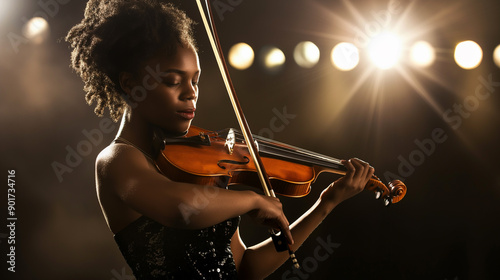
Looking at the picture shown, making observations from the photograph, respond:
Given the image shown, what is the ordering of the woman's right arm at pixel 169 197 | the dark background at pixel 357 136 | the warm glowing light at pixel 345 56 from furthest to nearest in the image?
the warm glowing light at pixel 345 56 < the dark background at pixel 357 136 < the woman's right arm at pixel 169 197

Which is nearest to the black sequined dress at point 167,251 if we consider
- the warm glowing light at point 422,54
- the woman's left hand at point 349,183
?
the woman's left hand at point 349,183

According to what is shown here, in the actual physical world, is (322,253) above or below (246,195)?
above

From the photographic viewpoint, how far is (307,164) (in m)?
1.40

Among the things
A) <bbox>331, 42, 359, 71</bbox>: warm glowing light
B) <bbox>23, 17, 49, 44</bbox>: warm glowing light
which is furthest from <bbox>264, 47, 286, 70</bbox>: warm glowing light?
<bbox>23, 17, 49, 44</bbox>: warm glowing light

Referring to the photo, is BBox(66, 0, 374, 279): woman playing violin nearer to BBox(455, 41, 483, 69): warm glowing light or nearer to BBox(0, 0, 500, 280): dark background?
BBox(0, 0, 500, 280): dark background

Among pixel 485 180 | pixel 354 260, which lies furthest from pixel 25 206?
pixel 485 180

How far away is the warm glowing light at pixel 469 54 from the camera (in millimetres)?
2674

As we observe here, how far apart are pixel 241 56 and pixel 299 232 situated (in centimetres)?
154

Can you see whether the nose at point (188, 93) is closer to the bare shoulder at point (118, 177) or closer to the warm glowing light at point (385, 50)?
the bare shoulder at point (118, 177)

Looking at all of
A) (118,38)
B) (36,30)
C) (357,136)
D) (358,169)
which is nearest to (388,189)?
(358,169)

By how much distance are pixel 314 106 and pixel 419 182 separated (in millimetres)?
855

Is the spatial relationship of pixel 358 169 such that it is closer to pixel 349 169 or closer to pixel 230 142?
pixel 349 169

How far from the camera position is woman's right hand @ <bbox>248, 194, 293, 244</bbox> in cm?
101

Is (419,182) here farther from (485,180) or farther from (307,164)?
A: (307,164)
